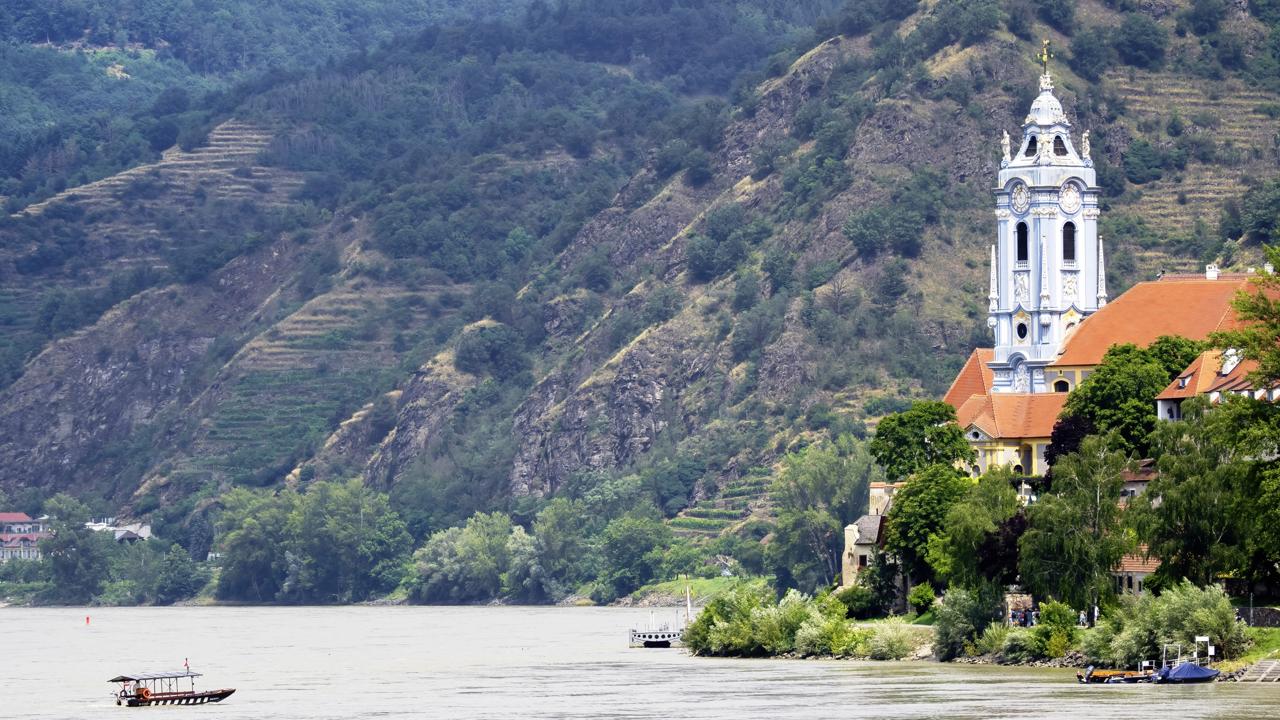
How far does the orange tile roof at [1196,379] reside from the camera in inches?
5037

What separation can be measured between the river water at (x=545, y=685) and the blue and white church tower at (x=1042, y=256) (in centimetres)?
2832

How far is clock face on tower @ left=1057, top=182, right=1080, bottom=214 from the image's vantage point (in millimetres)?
161125

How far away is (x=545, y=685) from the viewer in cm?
12219

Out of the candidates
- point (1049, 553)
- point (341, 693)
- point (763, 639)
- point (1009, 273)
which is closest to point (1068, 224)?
point (1009, 273)

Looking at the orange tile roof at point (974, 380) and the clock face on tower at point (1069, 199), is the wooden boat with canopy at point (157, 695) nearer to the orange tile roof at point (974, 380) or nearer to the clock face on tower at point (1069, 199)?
the orange tile roof at point (974, 380)

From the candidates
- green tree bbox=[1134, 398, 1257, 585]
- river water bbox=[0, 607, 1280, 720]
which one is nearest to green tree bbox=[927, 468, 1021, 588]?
river water bbox=[0, 607, 1280, 720]

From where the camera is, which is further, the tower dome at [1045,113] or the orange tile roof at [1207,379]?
the tower dome at [1045,113]

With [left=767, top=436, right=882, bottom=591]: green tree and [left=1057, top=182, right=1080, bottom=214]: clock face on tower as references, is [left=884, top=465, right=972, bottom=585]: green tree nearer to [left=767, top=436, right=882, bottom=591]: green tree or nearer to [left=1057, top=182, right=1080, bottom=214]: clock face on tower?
[left=1057, top=182, right=1080, bottom=214]: clock face on tower

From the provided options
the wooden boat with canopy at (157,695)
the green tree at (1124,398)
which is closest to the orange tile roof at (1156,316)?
the green tree at (1124,398)

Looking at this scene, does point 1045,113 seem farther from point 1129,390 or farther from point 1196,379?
point 1196,379

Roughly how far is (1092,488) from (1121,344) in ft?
94.7

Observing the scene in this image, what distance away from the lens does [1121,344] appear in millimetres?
143875

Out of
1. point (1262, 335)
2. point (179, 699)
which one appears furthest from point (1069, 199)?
point (179, 699)

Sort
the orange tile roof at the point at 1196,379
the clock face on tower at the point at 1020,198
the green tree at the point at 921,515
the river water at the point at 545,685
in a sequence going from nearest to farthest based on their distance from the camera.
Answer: the river water at the point at 545,685
the orange tile roof at the point at 1196,379
the green tree at the point at 921,515
the clock face on tower at the point at 1020,198
